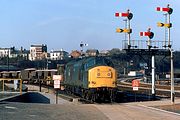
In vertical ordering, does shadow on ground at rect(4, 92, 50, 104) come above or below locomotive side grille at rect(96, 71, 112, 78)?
below

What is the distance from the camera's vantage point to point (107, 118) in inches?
898

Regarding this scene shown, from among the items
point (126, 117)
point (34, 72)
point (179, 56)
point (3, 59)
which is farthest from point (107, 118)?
point (3, 59)

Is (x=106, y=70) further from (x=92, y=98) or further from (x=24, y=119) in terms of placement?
(x=24, y=119)

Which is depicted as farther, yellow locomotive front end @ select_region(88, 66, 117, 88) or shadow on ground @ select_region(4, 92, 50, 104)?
shadow on ground @ select_region(4, 92, 50, 104)

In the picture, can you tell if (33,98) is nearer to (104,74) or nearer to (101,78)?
(101,78)

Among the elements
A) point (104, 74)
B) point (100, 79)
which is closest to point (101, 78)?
point (100, 79)

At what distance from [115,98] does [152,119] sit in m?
12.4

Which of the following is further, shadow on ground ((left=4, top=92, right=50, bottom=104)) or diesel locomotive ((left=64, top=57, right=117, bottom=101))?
shadow on ground ((left=4, top=92, right=50, bottom=104))

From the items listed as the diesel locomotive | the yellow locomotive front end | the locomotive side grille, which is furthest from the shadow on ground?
the locomotive side grille

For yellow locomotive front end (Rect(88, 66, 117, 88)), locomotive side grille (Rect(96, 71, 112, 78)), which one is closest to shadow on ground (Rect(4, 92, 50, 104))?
yellow locomotive front end (Rect(88, 66, 117, 88))

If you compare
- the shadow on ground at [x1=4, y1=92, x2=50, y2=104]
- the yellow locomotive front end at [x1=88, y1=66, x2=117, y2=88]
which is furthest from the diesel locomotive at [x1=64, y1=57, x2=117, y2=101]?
the shadow on ground at [x1=4, y1=92, x2=50, y2=104]

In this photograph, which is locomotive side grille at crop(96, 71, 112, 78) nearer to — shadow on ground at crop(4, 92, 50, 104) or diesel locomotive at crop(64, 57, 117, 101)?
diesel locomotive at crop(64, 57, 117, 101)

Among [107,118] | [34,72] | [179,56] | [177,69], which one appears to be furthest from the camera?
[177,69]

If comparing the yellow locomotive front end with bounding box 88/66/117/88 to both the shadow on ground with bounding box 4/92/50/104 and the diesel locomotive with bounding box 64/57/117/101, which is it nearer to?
→ the diesel locomotive with bounding box 64/57/117/101
